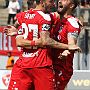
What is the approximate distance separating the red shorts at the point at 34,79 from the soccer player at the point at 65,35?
0.35 m

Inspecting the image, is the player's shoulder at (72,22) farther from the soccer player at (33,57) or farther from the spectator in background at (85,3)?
the spectator in background at (85,3)

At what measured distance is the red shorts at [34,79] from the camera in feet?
20.3

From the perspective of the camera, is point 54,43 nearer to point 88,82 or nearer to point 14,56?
point 88,82

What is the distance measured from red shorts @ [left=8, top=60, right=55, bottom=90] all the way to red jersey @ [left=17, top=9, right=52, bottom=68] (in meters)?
0.07

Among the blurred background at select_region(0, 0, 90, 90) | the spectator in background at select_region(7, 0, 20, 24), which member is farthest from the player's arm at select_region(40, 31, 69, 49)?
the spectator in background at select_region(7, 0, 20, 24)

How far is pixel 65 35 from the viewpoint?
7.00 m

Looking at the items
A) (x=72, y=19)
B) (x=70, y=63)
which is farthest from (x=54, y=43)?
(x=70, y=63)

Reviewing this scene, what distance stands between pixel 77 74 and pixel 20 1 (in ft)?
19.2

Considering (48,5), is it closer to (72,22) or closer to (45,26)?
(45,26)

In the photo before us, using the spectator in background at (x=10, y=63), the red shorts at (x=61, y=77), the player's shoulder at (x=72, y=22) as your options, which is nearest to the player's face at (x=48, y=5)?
the player's shoulder at (x=72, y=22)

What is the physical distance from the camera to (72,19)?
6949 mm

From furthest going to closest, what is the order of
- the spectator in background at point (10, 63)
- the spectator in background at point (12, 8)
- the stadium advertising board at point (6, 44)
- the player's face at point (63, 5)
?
1. the spectator in background at point (12, 8)
2. the stadium advertising board at point (6, 44)
3. the spectator in background at point (10, 63)
4. the player's face at point (63, 5)

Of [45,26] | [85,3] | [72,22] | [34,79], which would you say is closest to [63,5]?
[72,22]

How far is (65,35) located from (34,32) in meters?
0.98
